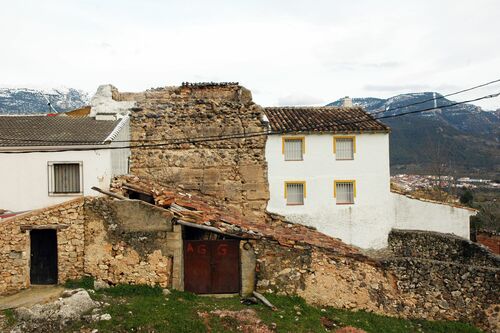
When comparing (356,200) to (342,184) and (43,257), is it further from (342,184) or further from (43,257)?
(43,257)

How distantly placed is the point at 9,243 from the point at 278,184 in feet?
33.6

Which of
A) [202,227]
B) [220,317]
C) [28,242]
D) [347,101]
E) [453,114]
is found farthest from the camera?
[453,114]

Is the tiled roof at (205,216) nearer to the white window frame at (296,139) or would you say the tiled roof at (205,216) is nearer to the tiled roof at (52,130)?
the tiled roof at (52,130)

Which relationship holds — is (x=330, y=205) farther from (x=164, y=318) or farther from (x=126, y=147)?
(x=164, y=318)

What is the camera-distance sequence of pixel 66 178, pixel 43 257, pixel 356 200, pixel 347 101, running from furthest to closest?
1. pixel 347 101
2. pixel 356 200
3. pixel 66 178
4. pixel 43 257

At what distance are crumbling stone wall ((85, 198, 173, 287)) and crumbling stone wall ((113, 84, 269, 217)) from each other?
4.43 m

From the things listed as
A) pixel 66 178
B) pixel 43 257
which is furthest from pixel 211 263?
pixel 66 178

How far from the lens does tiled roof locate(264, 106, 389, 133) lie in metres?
18.2

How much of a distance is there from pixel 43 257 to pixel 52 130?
168 inches

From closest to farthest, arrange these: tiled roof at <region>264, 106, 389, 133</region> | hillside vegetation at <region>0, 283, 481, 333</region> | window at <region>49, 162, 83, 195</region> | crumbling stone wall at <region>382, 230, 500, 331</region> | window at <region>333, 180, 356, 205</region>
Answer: hillside vegetation at <region>0, 283, 481, 333</region> < crumbling stone wall at <region>382, 230, 500, 331</region> < window at <region>49, 162, 83, 195</region> < tiled roof at <region>264, 106, 389, 133</region> < window at <region>333, 180, 356, 205</region>

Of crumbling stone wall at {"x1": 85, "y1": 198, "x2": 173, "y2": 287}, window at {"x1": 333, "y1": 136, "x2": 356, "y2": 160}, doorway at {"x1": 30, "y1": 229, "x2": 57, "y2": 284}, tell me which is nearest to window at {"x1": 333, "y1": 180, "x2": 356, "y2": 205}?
window at {"x1": 333, "y1": 136, "x2": 356, "y2": 160}

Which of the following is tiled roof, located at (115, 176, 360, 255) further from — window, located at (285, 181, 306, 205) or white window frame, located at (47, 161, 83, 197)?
window, located at (285, 181, 306, 205)

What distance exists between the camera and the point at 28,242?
1133cm

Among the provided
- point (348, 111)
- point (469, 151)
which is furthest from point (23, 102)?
point (348, 111)
